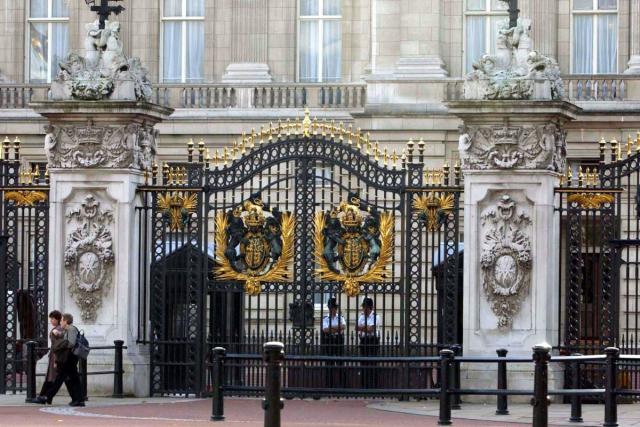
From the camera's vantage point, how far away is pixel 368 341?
30000 millimetres

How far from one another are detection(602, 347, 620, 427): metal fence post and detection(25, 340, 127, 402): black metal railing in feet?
23.9

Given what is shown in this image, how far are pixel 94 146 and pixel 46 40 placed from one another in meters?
21.6

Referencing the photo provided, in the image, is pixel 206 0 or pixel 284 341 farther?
pixel 206 0

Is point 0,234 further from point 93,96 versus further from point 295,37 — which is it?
point 295,37

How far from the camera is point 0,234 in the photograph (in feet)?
102

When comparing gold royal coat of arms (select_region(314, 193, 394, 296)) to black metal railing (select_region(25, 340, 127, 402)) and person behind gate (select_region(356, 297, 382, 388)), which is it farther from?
black metal railing (select_region(25, 340, 127, 402))

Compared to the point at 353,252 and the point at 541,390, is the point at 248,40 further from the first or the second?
Result: the point at 541,390

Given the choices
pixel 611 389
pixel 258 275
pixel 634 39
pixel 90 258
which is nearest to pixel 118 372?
pixel 90 258

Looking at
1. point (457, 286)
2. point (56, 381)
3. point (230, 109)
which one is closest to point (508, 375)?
point (457, 286)

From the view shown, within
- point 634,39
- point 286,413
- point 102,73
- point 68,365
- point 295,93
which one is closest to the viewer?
point 286,413

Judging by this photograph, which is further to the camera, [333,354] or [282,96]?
[282,96]

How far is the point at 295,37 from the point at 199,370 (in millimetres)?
21067

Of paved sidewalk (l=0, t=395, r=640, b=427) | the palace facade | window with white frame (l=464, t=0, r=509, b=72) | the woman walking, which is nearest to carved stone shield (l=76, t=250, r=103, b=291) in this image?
the woman walking

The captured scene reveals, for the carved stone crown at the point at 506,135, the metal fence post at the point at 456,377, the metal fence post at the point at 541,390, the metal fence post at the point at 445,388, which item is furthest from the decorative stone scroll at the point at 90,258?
the metal fence post at the point at 541,390
